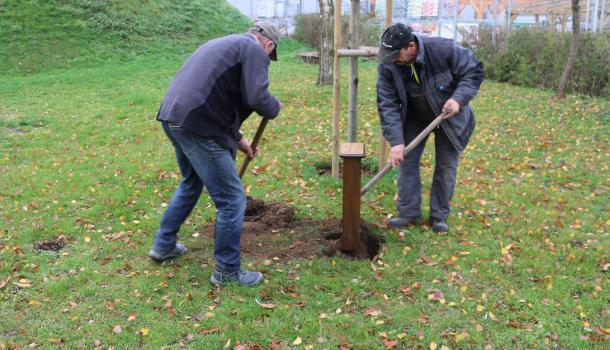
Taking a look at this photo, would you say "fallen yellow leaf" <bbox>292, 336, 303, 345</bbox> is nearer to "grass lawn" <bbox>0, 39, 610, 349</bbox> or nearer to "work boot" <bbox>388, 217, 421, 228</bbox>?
"grass lawn" <bbox>0, 39, 610, 349</bbox>

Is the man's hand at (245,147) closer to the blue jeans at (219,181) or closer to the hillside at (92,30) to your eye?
the blue jeans at (219,181)

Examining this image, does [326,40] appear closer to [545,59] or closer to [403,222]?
[545,59]

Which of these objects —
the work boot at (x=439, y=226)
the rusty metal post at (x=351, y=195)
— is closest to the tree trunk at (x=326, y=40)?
the work boot at (x=439, y=226)

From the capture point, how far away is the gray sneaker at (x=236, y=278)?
4.25 meters

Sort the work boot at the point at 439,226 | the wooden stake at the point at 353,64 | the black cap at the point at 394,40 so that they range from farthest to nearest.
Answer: the wooden stake at the point at 353,64 < the work boot at the point at 439,226 < the black cap at the point at 394,40

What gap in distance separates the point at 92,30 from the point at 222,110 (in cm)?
1666

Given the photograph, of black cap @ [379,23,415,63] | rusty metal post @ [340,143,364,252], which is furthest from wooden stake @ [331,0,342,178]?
rusty metal post @ [340,143,364,252]

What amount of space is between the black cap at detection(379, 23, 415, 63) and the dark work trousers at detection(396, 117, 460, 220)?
78 cm

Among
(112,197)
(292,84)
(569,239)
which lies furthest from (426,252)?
(292,84)

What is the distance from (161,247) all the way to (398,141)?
2.11 metres

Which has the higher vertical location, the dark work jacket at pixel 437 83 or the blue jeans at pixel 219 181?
the dark work jacket at pixel 437 83

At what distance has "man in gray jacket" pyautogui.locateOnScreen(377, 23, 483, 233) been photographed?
455cm

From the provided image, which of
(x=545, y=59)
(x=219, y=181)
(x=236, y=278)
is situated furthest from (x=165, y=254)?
(x=545, y=59)

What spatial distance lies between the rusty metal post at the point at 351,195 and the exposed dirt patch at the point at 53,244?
2496 mm
